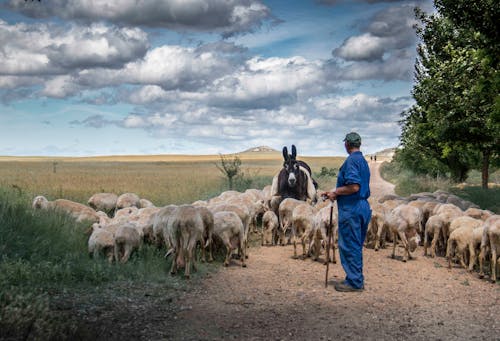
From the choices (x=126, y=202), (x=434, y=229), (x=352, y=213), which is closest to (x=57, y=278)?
(x=352, y=213)

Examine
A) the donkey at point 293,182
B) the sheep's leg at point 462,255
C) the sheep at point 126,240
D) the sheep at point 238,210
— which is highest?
the donkey at point 293,182

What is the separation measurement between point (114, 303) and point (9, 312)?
1680mm

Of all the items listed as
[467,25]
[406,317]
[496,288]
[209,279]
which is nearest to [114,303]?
[209,279]

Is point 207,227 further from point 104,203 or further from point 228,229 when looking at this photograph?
point 104,203

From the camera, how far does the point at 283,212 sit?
549 inches

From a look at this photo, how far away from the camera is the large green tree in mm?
16688

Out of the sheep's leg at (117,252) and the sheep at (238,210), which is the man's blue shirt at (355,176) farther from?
the sheep's leg at (117,252)

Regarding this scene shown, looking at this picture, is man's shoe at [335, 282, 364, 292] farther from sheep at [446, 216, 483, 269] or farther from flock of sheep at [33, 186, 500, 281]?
sheep at [446, 216, 483, 269]

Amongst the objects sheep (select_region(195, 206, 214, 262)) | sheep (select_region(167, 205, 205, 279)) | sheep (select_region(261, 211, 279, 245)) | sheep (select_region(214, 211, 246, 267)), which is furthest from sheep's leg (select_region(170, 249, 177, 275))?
sheep (select_region(261, 211, 279, 245))

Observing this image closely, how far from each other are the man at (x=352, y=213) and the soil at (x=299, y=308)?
0.34 metres

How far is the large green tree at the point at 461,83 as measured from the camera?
1669 cm

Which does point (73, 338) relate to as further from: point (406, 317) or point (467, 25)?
point (467, 25)

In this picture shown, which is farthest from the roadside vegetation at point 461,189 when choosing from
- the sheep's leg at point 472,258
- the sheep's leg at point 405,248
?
the sheep's leg at point 472,258

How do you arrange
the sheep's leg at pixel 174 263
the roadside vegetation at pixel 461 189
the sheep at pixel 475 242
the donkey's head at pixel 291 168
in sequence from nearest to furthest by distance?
the sheep's leg at pixel 174 263, the sheep at pixel 475 242, the donkey's head at pixel 291 168, the roadside vegetation at pixel 461 189
